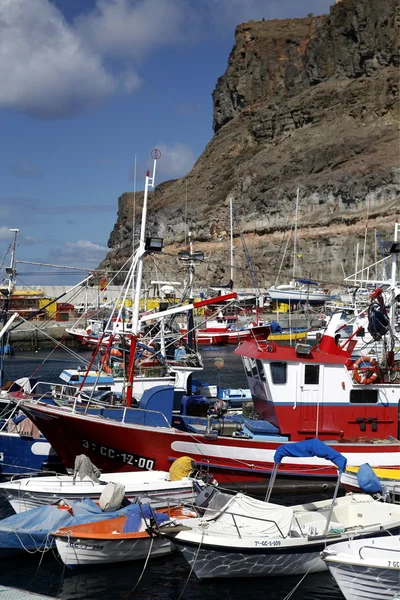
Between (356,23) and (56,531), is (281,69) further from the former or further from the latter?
(56,531)

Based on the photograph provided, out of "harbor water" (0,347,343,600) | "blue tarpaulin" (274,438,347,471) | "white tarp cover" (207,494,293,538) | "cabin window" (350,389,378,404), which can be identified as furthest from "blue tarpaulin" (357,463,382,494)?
"cabin window" (350,389,378,404)

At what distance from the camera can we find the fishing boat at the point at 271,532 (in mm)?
13914

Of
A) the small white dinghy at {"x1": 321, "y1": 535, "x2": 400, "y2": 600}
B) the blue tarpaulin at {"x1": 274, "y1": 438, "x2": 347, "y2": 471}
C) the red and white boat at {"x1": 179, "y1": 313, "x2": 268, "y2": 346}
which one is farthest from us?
the red and white boat at {"x1": 179, "y1": 313, "x2": 268, "y2": 346}

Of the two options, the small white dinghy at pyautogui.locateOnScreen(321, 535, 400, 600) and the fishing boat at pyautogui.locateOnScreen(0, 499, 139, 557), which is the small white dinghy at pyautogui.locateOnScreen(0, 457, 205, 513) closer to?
the fishing boat at pyautogui.locateOnScreen(0, 499, 139, 557)

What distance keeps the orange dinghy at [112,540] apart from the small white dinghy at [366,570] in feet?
13.5

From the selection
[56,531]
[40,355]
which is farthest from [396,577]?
[40,355]

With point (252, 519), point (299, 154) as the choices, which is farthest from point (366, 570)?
point (299, 154)

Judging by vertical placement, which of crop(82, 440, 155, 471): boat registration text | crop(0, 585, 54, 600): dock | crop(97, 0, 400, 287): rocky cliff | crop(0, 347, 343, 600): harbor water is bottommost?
crop(0, 347, 343, 600): harbor water

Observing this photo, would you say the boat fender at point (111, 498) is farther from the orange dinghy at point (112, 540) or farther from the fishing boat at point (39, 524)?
the orange dinghy at point (112, 540)

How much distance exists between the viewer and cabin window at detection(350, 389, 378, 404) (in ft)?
67.2

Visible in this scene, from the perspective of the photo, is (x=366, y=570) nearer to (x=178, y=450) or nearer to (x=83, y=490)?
(x=83, y=490)

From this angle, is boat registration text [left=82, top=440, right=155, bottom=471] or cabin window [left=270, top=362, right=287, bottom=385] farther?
cabin window [left=270, top=362, right=287, bottom=385]

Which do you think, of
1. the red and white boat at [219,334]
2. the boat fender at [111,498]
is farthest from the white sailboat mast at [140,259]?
the red and white boat at [219,334]

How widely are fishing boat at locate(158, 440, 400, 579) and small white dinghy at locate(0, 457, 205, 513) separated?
66.1 inches
